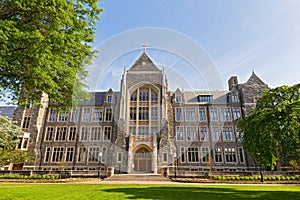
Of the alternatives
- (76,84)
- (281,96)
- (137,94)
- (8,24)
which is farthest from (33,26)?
(137,94)

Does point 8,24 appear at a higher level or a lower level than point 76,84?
higher

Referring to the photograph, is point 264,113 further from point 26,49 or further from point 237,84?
point 237,84

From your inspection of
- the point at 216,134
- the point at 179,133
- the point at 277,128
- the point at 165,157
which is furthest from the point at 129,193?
the point at 216,134

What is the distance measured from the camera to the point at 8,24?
6.84 metres

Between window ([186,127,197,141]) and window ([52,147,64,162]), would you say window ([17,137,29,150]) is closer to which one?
window ([52,147,64,162])

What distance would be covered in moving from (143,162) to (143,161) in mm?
130

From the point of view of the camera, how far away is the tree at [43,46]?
715 cm

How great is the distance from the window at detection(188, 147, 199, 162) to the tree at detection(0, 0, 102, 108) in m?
23.3

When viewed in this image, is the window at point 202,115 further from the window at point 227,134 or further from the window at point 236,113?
the window at point 236,113

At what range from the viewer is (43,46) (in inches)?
290

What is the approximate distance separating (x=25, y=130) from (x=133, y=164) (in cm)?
1820

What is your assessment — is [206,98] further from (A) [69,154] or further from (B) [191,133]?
Result: (A) [69,154]

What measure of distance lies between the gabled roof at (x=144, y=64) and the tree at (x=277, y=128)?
72.8 ft

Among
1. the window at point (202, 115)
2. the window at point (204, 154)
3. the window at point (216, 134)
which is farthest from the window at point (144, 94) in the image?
the window at point (216, 134)
